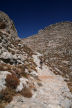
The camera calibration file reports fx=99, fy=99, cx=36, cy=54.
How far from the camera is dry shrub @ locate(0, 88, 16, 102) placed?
312 inches

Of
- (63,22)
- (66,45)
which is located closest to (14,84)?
(66,45)

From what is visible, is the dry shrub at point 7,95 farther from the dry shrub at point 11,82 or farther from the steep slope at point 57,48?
the steep slope at point 57,48

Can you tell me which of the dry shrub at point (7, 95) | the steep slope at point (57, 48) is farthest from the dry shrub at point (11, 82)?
the steep slope at point (57, 48)

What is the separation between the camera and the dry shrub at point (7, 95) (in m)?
7.91

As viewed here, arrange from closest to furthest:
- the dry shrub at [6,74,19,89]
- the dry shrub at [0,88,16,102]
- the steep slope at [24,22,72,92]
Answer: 1. the dry shrub at [0,88,16,102]
2. the dry shrub at [6,74,19,89]
3. the steep slope at [24,22,72,92]

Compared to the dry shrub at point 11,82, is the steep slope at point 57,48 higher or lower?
higher

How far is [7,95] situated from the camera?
26.8ft

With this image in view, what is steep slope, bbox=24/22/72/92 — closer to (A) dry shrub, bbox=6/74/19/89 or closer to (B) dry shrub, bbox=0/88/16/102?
(A) dry shrub, bbox=6/74/19/89

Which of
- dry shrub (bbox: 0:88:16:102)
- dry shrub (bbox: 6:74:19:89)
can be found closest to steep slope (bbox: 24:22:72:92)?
dry shrub (bbox: 6:74:19:89)

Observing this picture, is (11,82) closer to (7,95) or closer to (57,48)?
(7,95)

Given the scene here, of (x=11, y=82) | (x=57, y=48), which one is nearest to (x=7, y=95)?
(x=11, y=82)

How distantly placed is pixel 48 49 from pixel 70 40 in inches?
625

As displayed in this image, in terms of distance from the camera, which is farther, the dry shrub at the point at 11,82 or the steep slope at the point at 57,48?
the steep slope at the point at 57,48

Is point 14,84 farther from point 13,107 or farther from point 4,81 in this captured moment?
point 13,107
